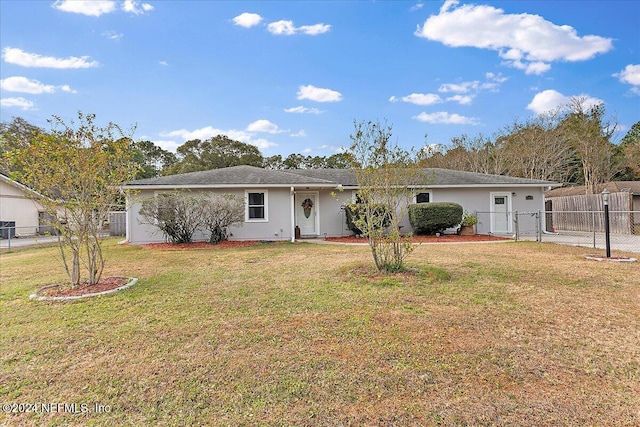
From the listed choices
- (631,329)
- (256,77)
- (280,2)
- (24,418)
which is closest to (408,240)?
(631,329)

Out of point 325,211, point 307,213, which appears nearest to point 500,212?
point 325,211

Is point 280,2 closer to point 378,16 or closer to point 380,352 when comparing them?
A: point 378,16

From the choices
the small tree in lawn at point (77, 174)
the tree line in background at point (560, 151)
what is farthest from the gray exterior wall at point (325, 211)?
the tree line in background at point (560, 151)

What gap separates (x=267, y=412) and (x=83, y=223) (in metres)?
4.94

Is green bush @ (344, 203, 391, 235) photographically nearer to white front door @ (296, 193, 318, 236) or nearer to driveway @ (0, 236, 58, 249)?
white front door @ (296, 193, 318, 236)

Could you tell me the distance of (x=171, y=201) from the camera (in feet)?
37.2

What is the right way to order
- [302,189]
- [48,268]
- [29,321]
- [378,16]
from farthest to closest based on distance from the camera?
[302,189], [378,16], [48,268], [29,321]

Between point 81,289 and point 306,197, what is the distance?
9900 millimetres

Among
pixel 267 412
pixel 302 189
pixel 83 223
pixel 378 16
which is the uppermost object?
pixel 378 16

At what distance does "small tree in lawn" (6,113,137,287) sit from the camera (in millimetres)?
5164

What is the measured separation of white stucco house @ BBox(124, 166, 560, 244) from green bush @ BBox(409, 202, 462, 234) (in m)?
0.88

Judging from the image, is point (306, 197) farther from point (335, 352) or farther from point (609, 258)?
point (335, 352)

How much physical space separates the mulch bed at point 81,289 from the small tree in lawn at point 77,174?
131 millimetres

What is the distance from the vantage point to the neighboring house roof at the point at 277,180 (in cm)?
1290
